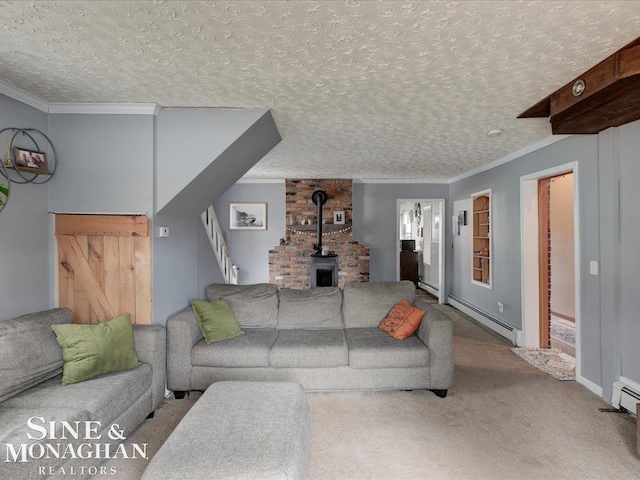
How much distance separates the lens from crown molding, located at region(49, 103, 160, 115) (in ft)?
8.63

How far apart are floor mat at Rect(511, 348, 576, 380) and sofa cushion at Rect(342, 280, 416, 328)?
1.45 m

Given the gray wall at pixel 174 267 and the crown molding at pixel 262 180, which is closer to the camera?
the gray wall at pixel 174 267

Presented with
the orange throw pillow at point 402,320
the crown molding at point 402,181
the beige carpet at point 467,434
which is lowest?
the beige carpet at point 467,434

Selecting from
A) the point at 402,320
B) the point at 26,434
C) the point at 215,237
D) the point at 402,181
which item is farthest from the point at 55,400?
the point at 402,181

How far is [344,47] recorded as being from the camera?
1787 millimetres

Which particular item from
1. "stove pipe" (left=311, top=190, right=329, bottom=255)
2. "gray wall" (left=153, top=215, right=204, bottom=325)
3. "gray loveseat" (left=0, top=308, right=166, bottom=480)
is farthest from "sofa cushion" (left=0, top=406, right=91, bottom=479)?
"stove pipe" (left=311, top=190, right=329, bottom=255)

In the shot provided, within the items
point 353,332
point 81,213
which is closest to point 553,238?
point 353,332

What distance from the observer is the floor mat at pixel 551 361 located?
319cm

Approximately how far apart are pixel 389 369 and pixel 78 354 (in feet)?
7.29

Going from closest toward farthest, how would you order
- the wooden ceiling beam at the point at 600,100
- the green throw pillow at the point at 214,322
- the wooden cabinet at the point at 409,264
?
1. the wooden ceiling beam at the point at 600,100
2. the green throw pillow at the point at 214,322
3. the wooden cabinet at the point at 409,264

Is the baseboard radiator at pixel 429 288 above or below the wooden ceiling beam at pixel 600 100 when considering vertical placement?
below

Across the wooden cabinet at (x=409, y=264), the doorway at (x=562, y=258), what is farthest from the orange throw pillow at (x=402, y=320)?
the wooden cabinet at (x=409, y=264)

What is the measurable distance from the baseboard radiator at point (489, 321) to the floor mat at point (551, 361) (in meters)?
0.21

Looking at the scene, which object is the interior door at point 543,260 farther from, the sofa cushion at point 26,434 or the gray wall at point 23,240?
the gray wall at point 23,240
